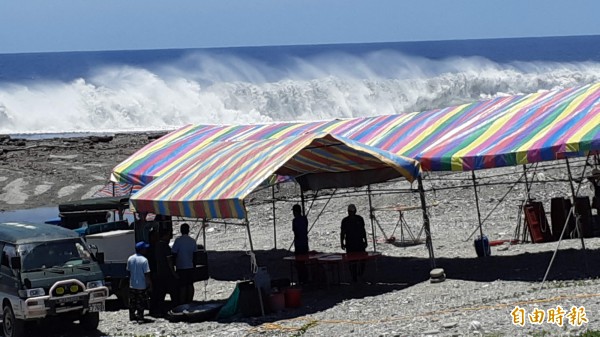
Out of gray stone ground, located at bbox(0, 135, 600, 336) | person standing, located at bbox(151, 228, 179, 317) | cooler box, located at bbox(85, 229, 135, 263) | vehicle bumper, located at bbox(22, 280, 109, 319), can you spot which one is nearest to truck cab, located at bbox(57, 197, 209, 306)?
cooler box, located at bbox(85, 229, 135, 263)

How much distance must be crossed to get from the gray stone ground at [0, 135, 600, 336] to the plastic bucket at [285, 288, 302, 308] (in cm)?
21

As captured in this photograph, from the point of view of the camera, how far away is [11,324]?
14820 mm

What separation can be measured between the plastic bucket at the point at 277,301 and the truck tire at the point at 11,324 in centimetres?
356

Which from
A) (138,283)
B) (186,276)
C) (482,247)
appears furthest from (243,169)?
(482,247)

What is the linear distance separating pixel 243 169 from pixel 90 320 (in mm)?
3151

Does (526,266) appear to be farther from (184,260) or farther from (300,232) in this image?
(184,260)

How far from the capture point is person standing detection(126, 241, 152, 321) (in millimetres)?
15531

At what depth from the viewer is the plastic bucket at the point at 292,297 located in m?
15.8

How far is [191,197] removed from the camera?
15.8 meters

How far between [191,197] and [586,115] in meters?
6.33

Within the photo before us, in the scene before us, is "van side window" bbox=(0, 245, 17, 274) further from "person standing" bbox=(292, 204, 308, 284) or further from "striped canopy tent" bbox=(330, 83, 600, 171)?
"striped canopy tent" bbox=(330, 83, 600, 171)

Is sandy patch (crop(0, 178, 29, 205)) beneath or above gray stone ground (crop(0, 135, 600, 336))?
above

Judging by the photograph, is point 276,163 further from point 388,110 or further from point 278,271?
point 388,110

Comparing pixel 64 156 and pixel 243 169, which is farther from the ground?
pixel 64 156
